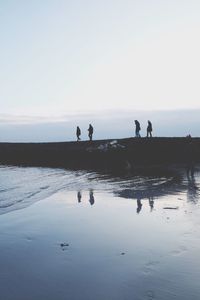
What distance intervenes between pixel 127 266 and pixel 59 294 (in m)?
2.01

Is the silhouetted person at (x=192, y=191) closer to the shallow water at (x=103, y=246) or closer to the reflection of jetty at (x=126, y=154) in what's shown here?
the shallow water at (x=103, y=246)

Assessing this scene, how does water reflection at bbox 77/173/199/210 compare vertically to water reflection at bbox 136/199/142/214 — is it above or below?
above

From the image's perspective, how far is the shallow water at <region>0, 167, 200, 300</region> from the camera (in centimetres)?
747

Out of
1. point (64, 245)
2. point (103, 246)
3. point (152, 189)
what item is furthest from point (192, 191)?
point (64, 245)

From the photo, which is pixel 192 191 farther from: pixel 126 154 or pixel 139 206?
pixel 126 154

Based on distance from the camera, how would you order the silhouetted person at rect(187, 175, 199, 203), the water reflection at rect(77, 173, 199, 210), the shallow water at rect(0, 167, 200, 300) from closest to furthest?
the shallow water at rect(0, 167, 200, 300) < the silhouetted person at rect(187, 175, 199, 203) < the water reflection at rect(77, 173, 199, 210)

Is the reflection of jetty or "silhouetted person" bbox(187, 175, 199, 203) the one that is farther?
the reflection of jetty

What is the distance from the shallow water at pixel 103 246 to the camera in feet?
24.5

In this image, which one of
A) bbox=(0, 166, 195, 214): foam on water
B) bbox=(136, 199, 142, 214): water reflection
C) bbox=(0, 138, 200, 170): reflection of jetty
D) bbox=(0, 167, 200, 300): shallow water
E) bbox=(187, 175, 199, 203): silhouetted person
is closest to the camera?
bbox=(0, 167, 200, 300): shallow water

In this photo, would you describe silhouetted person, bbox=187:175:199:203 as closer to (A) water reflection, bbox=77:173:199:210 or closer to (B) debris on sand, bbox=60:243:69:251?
(A) water reflection, bbox=77:173:199:210

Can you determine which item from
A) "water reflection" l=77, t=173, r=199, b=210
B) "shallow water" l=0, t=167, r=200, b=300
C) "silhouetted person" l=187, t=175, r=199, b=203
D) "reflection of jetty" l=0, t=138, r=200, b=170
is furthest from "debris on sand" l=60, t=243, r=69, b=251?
"reflection of jetty" l=0, t=138, r=200, b=170


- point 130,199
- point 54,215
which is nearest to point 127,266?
point 54,215

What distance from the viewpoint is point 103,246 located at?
34.1 ft

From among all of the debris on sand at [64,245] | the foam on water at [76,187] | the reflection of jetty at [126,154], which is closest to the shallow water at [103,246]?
the debris on sand at [64,245]
